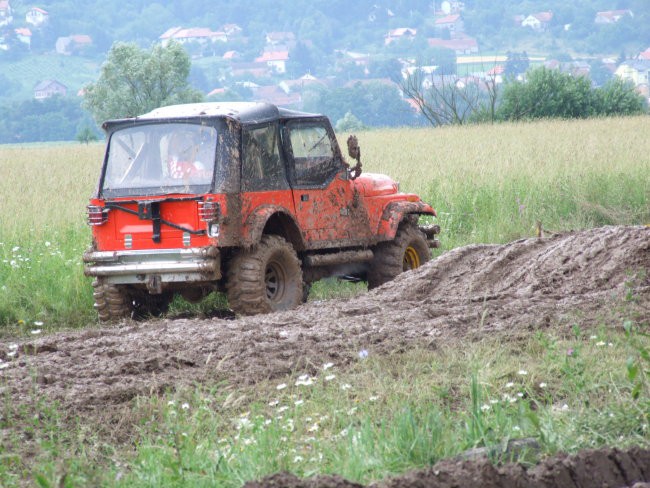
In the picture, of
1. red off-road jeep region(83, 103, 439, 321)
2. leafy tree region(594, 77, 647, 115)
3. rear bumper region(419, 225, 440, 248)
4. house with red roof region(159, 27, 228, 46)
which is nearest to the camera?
red off-road jeep region(83, 103, 439, 321)

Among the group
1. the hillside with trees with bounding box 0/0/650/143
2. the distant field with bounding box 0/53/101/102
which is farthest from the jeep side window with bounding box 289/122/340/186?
the distant field with bounding box 0/53/101/102

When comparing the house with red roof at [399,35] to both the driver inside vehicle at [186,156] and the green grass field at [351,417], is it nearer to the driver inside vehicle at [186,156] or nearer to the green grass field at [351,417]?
the driver inside vehicle at [186,156]

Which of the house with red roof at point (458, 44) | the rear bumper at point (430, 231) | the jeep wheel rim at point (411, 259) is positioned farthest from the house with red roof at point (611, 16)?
the jeep wheel rim at point (411, 259)

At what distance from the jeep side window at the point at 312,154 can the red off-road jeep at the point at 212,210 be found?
1cm

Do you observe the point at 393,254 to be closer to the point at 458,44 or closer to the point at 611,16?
the point at 458,44

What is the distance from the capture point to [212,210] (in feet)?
31.9

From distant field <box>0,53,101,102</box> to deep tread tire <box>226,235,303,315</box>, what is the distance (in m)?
127

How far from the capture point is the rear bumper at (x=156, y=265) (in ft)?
32.0

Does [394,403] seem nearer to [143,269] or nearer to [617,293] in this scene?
[617,293]

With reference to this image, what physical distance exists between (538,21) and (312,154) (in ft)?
527

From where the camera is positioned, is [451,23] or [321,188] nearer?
[321,188]

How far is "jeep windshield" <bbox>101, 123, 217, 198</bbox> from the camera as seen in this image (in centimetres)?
1002

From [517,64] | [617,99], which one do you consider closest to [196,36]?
[517,64]

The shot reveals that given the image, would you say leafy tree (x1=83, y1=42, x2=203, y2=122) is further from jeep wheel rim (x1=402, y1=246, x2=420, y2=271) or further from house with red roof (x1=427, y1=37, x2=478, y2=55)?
house with red roof (x1=427, y1=37, x2=478, y2=55)
